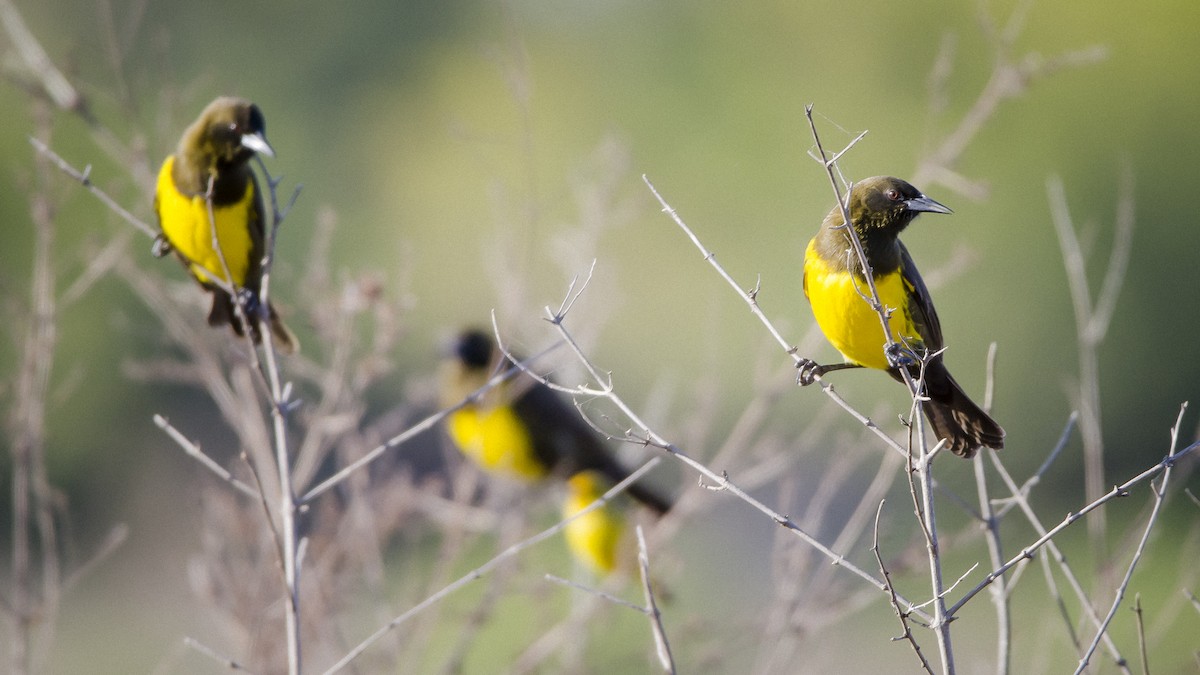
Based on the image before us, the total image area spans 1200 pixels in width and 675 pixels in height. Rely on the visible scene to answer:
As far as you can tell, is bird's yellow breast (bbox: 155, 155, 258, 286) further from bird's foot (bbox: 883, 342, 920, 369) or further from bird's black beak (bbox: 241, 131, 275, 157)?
bird's foot (bbox: 883, 342, 920, 369)

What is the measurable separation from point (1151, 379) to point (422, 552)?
8.31m

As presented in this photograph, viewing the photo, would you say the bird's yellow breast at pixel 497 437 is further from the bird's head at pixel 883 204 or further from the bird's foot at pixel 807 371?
the bird's head at pixel 883 204

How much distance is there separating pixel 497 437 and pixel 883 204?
3816 mm

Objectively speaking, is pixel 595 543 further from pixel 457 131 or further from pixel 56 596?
pixel 56 596

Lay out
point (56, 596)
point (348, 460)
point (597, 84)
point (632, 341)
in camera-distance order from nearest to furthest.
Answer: point (56, 596) < point (348, 460) < point (632, 341) < point (597, 84)

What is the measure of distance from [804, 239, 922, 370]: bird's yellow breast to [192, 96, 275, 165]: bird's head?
5.97 ft

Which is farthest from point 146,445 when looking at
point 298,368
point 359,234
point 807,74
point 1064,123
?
point 1064,123

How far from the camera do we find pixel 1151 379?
46.2 feet

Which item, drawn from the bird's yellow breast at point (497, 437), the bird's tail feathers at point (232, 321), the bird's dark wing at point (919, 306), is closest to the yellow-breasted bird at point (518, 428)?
the bird's yellow breast at point (497, 437)

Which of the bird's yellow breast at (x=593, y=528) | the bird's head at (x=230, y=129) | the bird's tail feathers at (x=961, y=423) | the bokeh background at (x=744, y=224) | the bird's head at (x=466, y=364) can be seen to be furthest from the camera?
the bokeh background at (x=744, y=224)

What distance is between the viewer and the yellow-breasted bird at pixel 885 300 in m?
3.32

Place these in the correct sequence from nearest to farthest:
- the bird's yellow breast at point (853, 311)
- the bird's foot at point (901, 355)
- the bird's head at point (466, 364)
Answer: the bird's foot at point (901, 355) < the bird's yellow breast at point (853, 311) < the bird's head at point (466, 364)

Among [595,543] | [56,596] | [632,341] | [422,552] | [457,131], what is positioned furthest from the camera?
[632,341]

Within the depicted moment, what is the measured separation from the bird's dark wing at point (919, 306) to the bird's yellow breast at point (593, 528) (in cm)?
→ 346
